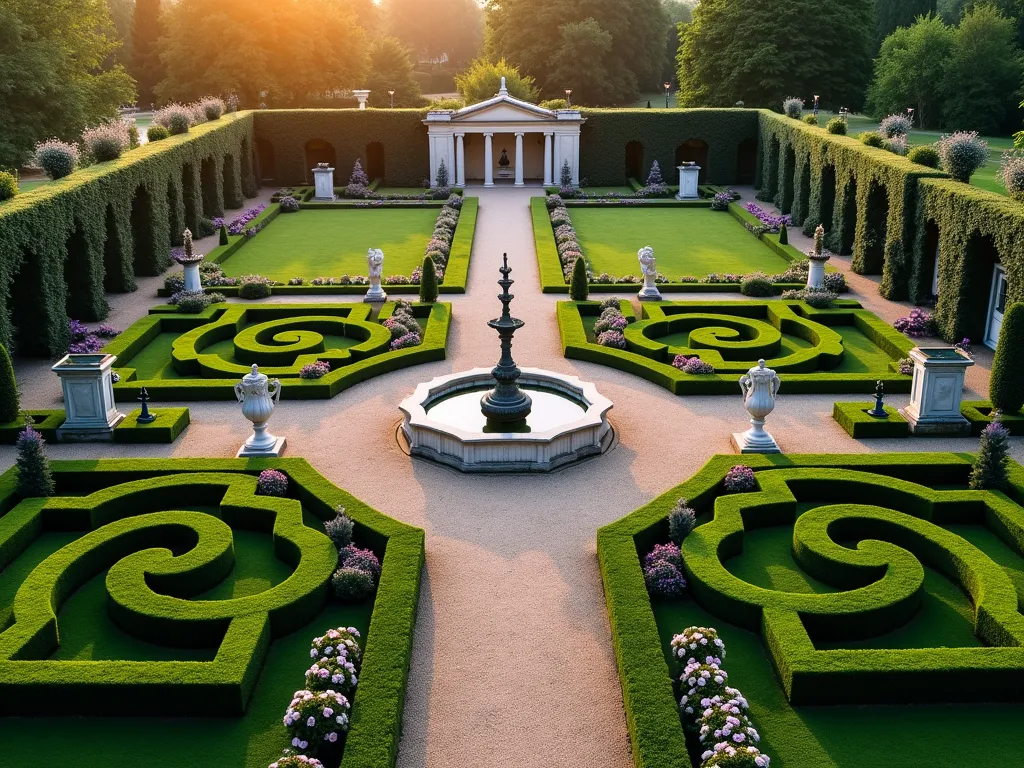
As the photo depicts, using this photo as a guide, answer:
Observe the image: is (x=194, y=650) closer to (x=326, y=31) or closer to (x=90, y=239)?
(x=90, y=239)

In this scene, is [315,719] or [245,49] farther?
[245,49]

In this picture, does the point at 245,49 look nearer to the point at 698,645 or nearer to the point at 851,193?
the point at 851,193

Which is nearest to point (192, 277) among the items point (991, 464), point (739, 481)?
point (739, 481)

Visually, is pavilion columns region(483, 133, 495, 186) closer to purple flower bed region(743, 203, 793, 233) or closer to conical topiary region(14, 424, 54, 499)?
purple flower bed region(743, 203, 793, 233)

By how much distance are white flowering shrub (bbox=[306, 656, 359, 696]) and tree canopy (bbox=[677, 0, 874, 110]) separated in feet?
215

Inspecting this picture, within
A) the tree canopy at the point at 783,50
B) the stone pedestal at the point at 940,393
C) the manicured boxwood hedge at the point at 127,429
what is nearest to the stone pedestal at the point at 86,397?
the manicured boxwood hedge at the point at 127,429

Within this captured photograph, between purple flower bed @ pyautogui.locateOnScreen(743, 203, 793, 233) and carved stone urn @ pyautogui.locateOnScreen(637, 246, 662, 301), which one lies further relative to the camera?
purple flower bed @ pyautogui.locateOnScreen(743, 203, 793, 233)

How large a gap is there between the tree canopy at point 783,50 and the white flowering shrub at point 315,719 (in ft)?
218

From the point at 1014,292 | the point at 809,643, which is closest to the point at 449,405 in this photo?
the point at 809,643

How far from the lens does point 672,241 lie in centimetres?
4519

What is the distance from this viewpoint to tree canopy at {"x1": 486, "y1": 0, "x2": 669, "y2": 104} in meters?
85.7

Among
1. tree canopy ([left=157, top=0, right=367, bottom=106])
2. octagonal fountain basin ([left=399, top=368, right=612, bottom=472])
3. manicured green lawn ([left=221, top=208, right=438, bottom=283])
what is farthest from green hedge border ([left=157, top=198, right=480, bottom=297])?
tree canopy ([left=157, top=0, right=367, bottom=106])

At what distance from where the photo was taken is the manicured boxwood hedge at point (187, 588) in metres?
13.5

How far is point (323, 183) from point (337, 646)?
47.1 meters
